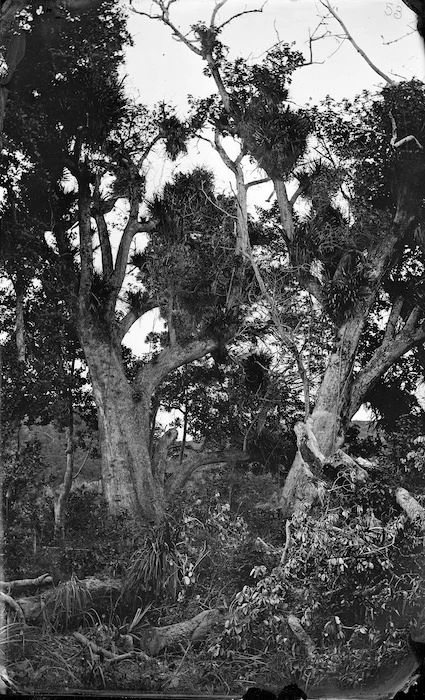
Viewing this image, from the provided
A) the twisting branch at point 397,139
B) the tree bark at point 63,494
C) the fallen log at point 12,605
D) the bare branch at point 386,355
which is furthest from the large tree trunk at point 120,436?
the twisting branch at point 397,139

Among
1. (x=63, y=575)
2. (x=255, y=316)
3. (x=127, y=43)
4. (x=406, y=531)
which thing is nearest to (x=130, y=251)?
(x=255, y=316)

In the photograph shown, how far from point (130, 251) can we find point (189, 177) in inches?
19.2

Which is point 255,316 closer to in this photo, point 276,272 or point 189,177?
point 276,272

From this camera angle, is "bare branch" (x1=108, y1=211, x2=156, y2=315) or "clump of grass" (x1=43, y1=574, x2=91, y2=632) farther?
"bare branch" (x1=108, y1=211, x2=156, y2=315)

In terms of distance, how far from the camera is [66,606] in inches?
156

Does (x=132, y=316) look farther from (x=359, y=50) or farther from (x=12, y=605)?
(x=359, y=50)

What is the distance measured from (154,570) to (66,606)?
17.3 inches

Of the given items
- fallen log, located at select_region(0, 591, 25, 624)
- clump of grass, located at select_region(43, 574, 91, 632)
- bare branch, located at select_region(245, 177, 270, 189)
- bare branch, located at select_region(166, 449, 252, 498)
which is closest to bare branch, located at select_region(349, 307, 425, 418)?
bare branch, located at select_region(166, 449, 252, 498)

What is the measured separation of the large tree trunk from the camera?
4145 millimetres

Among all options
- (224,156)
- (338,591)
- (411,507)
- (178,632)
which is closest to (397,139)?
(224,156)

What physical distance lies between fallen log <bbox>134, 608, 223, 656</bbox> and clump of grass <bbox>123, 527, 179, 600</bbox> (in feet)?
0.46

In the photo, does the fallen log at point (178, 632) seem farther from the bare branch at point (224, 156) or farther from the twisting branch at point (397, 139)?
the twisting branch at point (397, 139)

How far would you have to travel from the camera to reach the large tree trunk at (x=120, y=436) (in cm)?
414

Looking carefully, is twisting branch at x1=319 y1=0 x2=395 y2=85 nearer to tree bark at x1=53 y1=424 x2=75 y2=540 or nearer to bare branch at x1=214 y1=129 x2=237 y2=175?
bare branch at x1=214 y1=129 x2=237 y2=175
